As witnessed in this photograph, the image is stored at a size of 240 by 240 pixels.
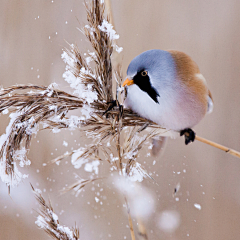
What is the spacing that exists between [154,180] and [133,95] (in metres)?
0.27

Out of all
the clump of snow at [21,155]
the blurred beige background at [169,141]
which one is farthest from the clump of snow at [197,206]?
the clump of snow at [21,155]

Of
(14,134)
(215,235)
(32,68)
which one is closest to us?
(14,134)

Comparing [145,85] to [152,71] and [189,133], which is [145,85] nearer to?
[152,71]

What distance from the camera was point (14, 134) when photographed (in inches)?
13.4

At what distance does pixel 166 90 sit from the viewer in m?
0.43

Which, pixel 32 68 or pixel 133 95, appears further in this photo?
pixel 32 68

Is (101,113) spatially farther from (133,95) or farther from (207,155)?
(207,155)

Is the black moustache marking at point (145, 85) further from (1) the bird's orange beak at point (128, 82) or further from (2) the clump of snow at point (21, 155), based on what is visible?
(2) the clump of snow at point (21, 155)

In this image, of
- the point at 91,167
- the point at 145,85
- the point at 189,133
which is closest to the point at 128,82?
the point at 145,85

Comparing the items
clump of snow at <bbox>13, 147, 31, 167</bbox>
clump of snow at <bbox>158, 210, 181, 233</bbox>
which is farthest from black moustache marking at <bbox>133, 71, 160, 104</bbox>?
clump of snow at <bbox>158, 210, 181, 233</bbox>

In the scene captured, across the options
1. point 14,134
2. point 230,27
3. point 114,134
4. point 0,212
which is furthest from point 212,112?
point 0,212

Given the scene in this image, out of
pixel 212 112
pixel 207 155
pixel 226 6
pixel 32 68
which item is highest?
pixel 226 6

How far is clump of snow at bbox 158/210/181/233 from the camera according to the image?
57 centimetres

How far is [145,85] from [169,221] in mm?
374
